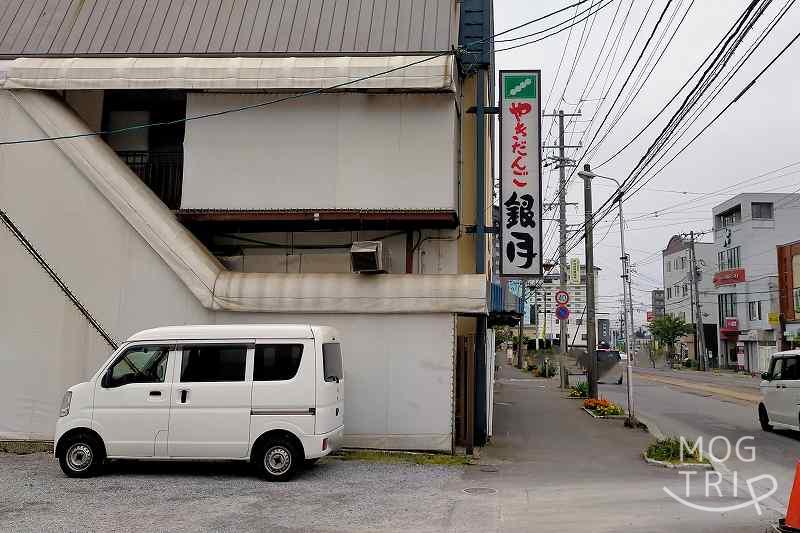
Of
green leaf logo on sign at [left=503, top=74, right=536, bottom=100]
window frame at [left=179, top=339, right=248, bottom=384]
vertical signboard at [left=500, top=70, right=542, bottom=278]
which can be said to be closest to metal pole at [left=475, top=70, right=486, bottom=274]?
vertical signboard at [left=500, top=70, right=542, bottom=278]

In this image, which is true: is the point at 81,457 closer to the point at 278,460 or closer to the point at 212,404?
the point at 212,404

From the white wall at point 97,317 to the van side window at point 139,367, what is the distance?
7.83ft

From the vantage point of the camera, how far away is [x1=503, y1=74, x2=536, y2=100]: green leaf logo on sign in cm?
1352

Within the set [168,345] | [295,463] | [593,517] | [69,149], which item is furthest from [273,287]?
[593,517]

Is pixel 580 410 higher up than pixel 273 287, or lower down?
lower down

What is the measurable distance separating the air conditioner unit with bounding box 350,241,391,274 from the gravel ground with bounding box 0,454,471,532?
11.2 ft

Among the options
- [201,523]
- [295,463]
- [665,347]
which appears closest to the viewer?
[201,523]

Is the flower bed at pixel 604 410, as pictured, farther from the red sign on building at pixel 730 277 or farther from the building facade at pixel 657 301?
the building facade at pixel 657 301

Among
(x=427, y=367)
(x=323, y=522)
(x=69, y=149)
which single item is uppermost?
(x=69, y=149)

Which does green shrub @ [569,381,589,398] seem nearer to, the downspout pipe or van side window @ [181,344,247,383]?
the downspout pipe

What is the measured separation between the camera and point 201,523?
744cm

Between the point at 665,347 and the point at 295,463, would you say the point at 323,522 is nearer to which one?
the point at 295,463

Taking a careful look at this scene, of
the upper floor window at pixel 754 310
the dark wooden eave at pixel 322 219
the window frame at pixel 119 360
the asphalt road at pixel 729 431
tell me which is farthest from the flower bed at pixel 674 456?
the upper floor window at pixel 754 310

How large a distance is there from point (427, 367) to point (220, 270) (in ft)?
13.9
